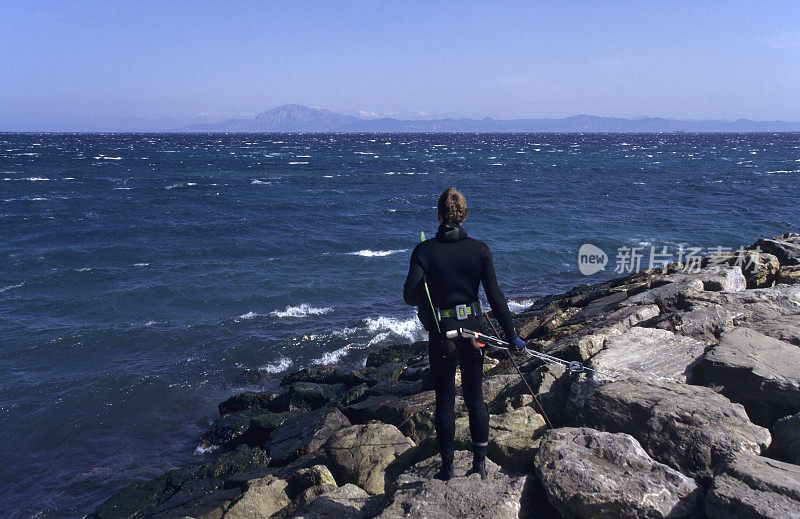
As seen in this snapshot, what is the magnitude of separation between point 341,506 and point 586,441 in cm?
206

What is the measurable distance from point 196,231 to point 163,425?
61.6 feet

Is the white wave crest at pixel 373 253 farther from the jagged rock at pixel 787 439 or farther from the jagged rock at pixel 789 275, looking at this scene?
the jagged rock at pixel 787 439

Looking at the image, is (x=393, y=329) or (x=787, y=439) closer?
(x=787, y=439)

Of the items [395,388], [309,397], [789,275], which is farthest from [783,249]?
[309,397]

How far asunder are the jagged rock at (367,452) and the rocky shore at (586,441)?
2cm

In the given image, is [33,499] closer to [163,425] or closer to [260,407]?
→ [163,425]

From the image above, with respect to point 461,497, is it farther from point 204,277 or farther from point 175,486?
point 204,277

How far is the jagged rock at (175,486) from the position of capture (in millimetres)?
7332

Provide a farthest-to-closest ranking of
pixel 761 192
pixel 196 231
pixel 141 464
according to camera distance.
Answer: pixel 761 192
pixel 196 231
pixel 141 464

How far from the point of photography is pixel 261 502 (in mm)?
5523

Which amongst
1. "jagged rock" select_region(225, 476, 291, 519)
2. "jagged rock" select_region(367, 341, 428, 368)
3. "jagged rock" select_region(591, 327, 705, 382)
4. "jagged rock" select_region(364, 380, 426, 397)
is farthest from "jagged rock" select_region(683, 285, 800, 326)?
"jagged rock" select_region(225, 476, 291, 519)

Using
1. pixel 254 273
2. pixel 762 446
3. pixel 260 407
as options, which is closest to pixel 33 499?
pixel 260 407

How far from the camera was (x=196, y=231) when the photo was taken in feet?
91.4

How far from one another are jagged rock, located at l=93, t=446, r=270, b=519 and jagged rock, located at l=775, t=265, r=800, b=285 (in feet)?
32.4
